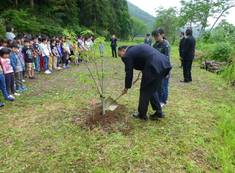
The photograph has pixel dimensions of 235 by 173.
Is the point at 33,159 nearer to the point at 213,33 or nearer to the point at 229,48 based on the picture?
the point at 229,48

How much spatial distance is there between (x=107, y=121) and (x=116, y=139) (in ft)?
2.08

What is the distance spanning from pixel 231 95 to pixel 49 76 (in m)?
6.47

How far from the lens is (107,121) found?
18.0 feet

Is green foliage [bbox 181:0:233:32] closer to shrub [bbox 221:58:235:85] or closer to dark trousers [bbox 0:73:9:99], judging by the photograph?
shrub [bbox 221:58:235:85]

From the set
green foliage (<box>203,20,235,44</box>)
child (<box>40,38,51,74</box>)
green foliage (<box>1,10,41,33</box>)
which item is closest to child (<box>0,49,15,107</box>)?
child (<box>40,38,51,74</box>)

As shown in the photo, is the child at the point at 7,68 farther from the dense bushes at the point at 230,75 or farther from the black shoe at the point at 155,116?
the dense bushes at the point at 230,75

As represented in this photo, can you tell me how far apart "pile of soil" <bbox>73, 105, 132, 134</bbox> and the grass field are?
10cm

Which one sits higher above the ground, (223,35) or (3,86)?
(223,35)

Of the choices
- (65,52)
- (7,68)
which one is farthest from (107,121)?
(65,52)

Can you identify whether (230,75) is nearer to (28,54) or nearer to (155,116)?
(155,116)

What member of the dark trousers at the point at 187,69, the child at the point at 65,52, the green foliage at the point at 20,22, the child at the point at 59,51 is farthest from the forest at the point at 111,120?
the green foliage at the point at 20,22

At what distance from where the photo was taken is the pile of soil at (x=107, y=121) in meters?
5.32

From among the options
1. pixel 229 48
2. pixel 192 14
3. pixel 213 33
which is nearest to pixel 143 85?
A: pixel 229 48

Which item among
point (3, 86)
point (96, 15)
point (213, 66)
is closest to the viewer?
point (3, 86)
